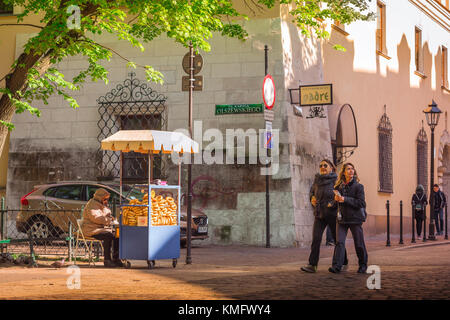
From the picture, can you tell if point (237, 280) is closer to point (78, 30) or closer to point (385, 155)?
point (78, 30)

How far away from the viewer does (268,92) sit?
19484 mm

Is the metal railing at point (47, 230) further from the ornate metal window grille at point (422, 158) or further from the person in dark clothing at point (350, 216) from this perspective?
the ornate metal window grille at point (422, 158)

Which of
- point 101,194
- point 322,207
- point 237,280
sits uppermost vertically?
point 101,194

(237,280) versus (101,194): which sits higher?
(101,194)

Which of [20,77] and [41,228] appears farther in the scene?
[41,228]

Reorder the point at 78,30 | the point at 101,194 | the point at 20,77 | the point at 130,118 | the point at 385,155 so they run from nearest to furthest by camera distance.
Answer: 1. the point at 101,194
2. the point at 78,30
3. the point at 20,77
4. the point at 130,118
5. the point at 385,155

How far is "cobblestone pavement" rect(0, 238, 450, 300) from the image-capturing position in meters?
9.39

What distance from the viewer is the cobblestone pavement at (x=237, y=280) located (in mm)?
9391

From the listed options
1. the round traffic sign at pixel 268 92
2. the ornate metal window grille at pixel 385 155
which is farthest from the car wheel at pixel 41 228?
the ornate metal window grille at pixel 385 155

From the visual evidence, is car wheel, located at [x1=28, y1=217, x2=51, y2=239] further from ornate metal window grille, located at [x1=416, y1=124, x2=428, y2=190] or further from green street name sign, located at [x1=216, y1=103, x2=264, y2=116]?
ornate metal window grille, located at [x1=416, y1=124, x2=428, y2=190]

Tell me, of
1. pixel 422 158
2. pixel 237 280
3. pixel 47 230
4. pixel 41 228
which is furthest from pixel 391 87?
pixel 237 280

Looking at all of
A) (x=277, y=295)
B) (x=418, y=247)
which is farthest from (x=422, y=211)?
(x=277, y=295)

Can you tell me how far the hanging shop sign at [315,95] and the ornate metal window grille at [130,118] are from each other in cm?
381

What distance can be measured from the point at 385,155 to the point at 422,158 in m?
4.23
